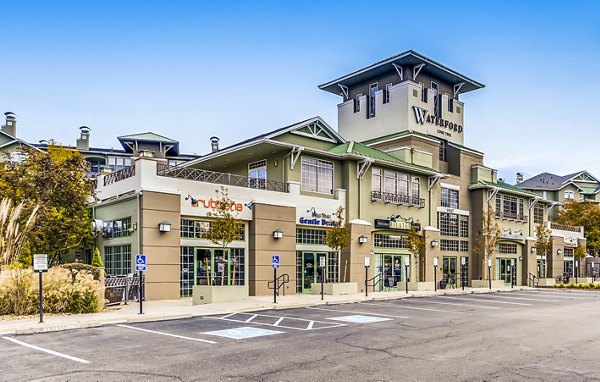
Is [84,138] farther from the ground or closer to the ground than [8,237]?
farther from the ground

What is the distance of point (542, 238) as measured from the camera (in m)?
46.2

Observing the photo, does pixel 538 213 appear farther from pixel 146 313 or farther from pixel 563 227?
pixel 146 313

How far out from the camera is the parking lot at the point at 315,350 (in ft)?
30.3

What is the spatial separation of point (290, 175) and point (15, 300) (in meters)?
15.2

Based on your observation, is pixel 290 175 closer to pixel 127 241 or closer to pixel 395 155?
pixel 127 241

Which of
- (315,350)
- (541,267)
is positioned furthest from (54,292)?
(541,267)

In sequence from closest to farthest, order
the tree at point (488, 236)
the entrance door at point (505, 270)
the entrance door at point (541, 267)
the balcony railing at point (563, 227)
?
the tree at point (488, 236)
the entrance door at point (505, 270)
the entrance door at point (541, 267)
the balcony railing at point (563, 227)

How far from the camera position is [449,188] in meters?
39.9

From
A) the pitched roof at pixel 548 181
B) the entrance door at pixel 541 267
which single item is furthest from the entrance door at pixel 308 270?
the pitched roof at pixel 548 181

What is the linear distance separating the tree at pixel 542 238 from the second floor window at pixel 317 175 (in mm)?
24346

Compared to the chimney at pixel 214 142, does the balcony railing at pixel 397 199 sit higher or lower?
lower

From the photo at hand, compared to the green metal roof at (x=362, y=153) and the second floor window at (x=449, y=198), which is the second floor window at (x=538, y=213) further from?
the green metal roof at (x=362, y=153)

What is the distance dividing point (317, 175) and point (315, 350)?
1941 centimetres

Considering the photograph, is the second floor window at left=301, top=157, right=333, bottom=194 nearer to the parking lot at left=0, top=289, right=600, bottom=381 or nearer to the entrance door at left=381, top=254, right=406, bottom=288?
the entrance door at left=381, top=254, right=406, bottom=288
